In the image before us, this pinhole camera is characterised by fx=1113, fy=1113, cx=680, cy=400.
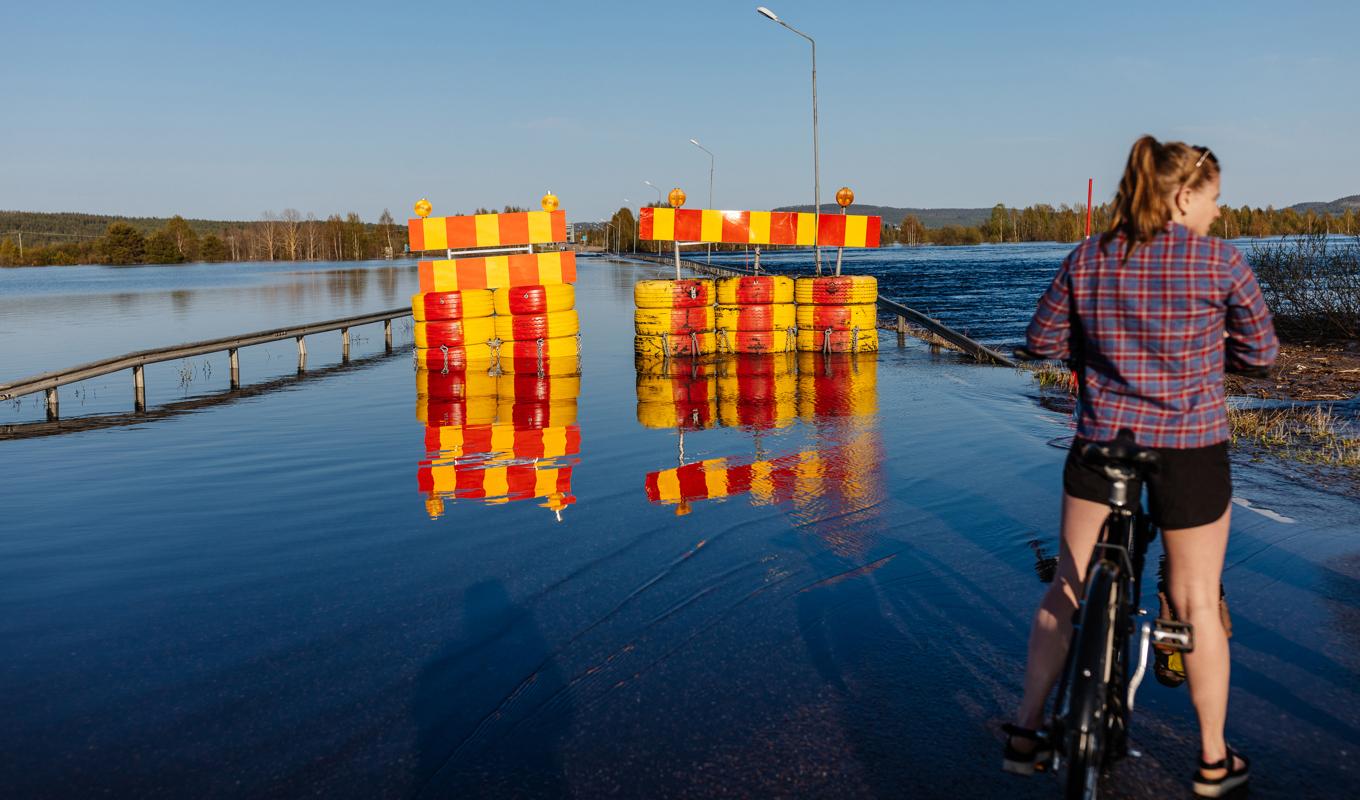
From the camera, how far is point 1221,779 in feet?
11.9

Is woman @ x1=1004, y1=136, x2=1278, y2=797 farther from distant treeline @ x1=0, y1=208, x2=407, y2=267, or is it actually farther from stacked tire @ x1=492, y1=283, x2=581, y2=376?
distant treeline @ x1=0, y1=208, x2=407, y2=267

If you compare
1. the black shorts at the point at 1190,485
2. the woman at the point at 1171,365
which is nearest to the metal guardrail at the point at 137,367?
the woman at the point at 1171,365

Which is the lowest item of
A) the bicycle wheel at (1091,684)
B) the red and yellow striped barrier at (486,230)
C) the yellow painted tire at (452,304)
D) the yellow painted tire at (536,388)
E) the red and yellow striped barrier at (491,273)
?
the yellow painted tire at (536,388)

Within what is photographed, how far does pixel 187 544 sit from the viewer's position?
24.2 ft

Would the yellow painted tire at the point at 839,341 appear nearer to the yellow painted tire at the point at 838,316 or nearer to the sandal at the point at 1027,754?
the yellow painted tire at the point at 838,316

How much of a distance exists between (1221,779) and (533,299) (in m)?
14.9

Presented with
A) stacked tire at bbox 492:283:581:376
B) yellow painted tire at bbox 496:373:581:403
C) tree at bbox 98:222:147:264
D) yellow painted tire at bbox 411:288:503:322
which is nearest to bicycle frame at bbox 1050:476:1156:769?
yellow painted tire at bbox 496:373:581:403

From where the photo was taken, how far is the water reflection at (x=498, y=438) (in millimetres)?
8945

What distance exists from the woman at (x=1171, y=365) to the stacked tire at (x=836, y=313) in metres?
16.0

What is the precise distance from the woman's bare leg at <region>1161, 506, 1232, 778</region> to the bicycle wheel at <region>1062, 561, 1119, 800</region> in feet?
0.95

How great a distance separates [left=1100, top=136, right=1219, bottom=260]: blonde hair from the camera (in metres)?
3.44

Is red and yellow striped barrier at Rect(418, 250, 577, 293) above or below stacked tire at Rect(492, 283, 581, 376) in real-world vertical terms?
above

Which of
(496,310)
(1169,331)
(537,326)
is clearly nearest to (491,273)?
(496,310)

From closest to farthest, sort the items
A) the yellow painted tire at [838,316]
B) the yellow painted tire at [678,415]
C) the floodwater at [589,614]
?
1. the floodwater at [589,614]
2. the yellow painted tire at [678,415]
3. the yellow painted tire at [838,316]
